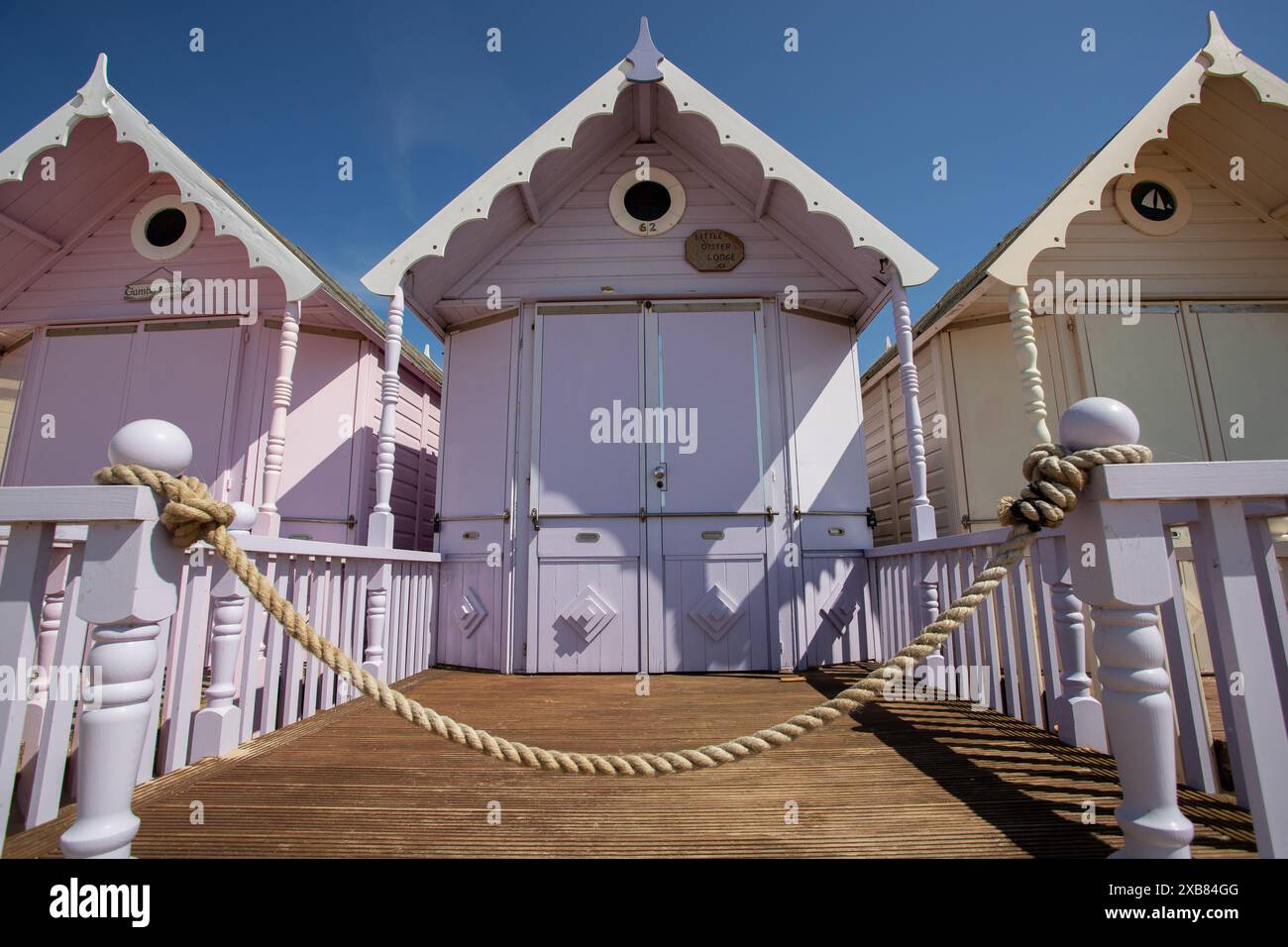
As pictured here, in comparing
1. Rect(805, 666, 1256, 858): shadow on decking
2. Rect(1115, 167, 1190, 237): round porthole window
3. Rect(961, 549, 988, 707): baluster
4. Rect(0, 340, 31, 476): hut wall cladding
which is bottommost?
Rect(805, 666, 1256, 858): shadow on decking

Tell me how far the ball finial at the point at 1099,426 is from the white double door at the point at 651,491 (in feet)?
10.8

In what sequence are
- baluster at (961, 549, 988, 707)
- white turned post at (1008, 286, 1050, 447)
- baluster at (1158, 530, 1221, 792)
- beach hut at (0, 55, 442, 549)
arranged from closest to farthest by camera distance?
1. baluster at (1158, 530, 1221, 792)
2. baluster at (961, 549, 988, 707)
3. white turned post at (1008, 286, 1050, 447)
4. beach hut at (0, 55, 442, 549)

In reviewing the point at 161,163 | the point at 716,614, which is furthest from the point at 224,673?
the point at 161,163

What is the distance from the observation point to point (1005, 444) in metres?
5.32

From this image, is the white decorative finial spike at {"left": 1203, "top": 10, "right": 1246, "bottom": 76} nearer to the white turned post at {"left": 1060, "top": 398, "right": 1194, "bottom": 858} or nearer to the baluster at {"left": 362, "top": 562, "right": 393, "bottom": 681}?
the white turned post at {"left": 1060, "top": 398, "right": 1194, "bottom": 858}

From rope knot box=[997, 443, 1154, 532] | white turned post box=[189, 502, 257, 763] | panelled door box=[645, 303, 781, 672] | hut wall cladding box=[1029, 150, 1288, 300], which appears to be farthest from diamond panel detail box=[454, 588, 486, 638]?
hut wall cladding box=[1029, 150, 1288, 300]

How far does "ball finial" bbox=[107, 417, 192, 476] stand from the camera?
143 cm

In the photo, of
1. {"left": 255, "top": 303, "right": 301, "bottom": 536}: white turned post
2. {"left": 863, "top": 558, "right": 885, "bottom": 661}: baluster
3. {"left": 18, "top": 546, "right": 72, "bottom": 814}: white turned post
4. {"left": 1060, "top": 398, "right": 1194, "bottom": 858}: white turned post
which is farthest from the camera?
{"left": 863, "top": 558, "right": 885, "bottom": 661}: baluster

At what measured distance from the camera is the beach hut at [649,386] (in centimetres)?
447

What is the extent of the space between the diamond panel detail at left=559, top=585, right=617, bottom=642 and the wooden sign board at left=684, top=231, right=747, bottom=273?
323 centimetres

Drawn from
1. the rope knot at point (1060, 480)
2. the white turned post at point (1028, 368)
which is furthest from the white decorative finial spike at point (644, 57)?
the rope knot at point (1060, 480)

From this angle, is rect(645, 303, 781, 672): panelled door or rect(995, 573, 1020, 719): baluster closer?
rect(995, 573, 1020, 719): baluster

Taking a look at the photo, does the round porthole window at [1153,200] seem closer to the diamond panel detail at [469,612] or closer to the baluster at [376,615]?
the diamond panel detail at [469,612]
